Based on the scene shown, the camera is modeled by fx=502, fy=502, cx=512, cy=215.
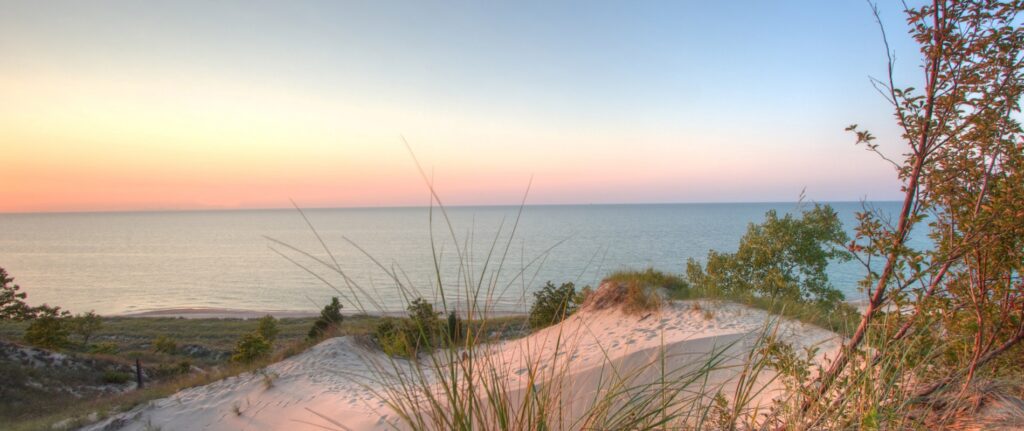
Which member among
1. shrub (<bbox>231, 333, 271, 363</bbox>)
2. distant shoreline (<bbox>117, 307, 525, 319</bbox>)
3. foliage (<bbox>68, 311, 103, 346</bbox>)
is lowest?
distant shoreline (<bbox>117, 307, 525, 319</bbox>)

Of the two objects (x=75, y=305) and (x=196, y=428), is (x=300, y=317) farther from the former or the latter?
(x=196, y=428)

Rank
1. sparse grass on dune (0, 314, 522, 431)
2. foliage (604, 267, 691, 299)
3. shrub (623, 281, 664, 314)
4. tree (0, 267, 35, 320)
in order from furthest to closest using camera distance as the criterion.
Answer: tree (0, 267, 35, 320) → foliage (604, 267, 691, 299) → shrub (623, 281, 664, 314) → sparse grass on dune (0, 314, 522, 431)

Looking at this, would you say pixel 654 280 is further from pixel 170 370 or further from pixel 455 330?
pixel 170 370

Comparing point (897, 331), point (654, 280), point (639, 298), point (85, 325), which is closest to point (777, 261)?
point (654, 280)

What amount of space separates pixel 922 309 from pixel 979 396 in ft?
1.56

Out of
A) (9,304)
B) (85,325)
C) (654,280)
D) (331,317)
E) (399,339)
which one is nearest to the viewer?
(399,339)

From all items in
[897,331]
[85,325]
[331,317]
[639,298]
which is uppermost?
[897,331]

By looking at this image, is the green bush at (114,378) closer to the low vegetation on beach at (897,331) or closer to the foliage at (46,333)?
the foliage at (46,333)

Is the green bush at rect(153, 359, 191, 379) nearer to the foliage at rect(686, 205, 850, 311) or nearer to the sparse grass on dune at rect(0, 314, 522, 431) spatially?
the sparse grass on dune at rect(0, 314, 522, 431)

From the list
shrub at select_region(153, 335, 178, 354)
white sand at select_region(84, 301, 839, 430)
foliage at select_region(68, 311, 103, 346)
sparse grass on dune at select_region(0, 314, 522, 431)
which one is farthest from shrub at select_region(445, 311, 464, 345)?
foliage at select_region(68, 311, 103, 346)

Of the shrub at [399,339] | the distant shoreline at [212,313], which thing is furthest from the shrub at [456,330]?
the distant shoreline at [212,313]

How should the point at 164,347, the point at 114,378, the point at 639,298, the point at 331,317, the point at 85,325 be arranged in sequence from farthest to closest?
1. the point at 85,325
2. the point at 164,347
3. the point at 114,378
4. the point at 639,298
5. the point at 331,317

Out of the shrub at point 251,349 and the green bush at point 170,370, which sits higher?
the shrub at point 251,349

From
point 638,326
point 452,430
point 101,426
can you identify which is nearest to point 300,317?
point 101,426
